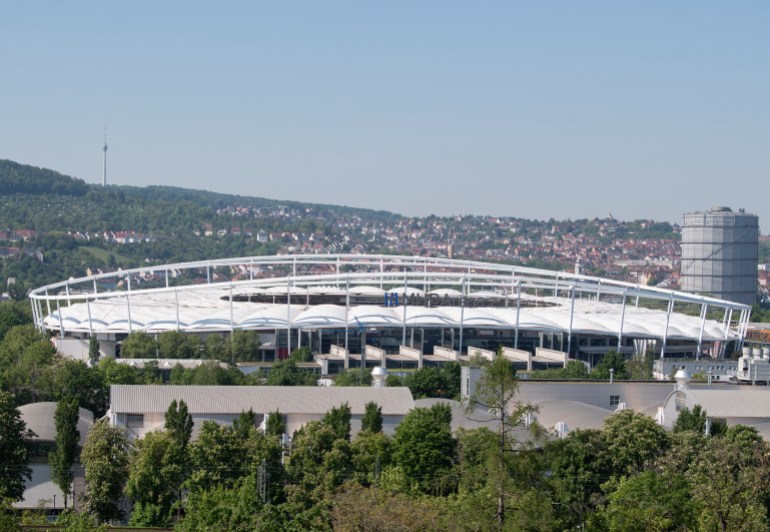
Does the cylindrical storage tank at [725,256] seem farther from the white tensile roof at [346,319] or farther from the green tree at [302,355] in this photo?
the green tree at [302,355]

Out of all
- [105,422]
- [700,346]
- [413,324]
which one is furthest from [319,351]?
[105,422]

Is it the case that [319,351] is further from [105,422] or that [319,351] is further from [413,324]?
[105,422]

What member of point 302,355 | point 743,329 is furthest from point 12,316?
point 743,329

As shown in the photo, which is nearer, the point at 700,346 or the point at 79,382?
the point at 79,382

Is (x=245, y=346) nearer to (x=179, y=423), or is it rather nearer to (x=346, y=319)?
(x=346, y=319)

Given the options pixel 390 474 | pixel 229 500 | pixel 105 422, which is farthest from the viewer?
pixel 105 422

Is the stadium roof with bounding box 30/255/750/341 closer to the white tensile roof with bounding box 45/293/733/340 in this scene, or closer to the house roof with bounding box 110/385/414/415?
the white tensile roof with bounding box 45/293/733/340
